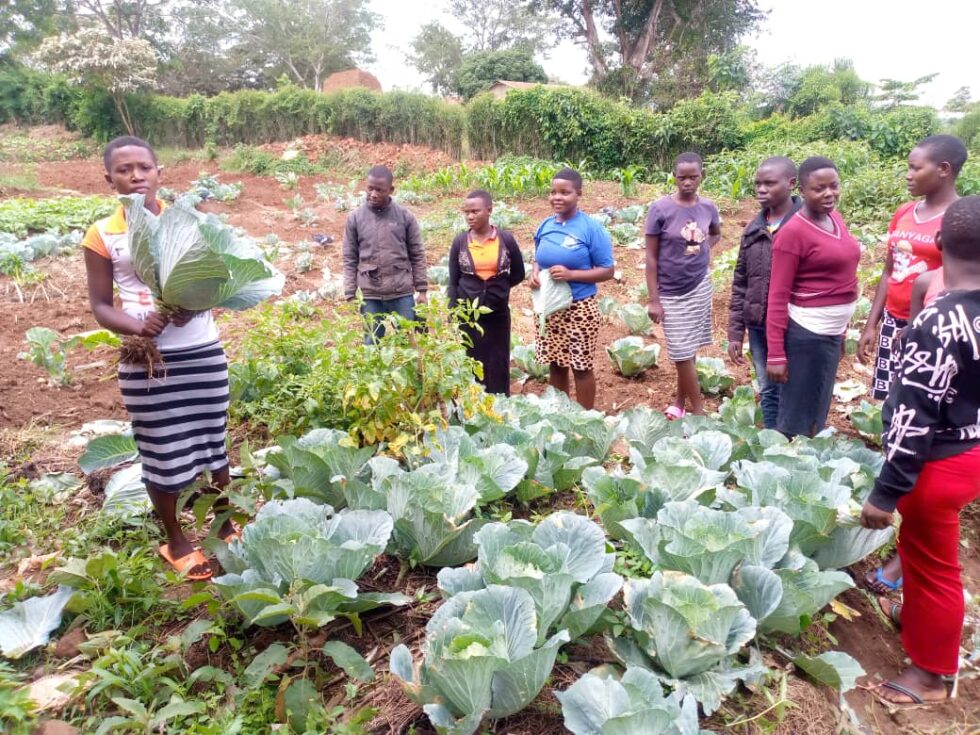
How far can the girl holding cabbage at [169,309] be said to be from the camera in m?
1.98

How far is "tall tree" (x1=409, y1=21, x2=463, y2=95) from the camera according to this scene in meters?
36.3

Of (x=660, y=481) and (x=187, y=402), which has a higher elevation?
(x=187, y=402)

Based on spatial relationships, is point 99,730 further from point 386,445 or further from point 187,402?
point 386,445

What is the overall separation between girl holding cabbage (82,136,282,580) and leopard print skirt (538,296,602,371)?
2.08 m

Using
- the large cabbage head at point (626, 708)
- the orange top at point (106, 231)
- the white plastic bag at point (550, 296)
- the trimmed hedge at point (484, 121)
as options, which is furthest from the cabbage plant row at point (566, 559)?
the trimmed hedge at point (484, 121)

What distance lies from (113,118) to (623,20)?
785 inches

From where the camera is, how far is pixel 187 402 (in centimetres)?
232

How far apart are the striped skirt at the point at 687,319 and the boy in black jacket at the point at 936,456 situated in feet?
6.96

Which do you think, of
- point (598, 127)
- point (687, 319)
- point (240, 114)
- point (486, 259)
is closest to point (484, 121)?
point (598, 127)

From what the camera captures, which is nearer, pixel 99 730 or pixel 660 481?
pixel 99 730

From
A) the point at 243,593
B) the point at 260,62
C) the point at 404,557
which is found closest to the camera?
the point at 243,593

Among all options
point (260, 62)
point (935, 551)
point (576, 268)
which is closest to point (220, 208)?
point (576, 268)

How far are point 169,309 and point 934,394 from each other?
2372mm

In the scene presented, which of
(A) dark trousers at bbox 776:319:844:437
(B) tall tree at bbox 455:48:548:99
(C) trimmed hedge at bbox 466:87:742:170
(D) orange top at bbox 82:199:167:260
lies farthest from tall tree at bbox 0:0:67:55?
(A) dark trousers at bbox 776:319:844:437
